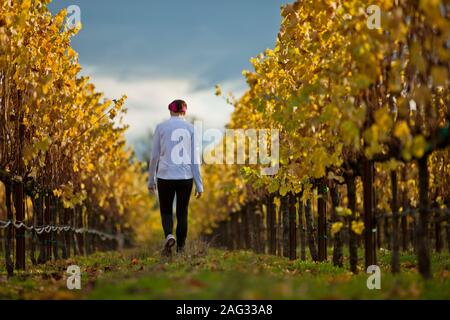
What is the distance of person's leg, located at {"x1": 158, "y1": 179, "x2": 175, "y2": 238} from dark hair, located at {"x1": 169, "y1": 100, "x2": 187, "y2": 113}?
4.01ft

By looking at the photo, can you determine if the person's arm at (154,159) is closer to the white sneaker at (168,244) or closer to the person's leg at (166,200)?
the person's leg at (166,200)

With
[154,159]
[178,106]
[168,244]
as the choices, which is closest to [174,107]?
[178,106]

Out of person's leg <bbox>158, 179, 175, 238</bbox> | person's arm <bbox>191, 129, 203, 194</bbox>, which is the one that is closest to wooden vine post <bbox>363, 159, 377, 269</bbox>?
person's arm <bbox>191, 129, 203, 194</bbox>

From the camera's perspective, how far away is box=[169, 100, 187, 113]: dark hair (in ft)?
37.7

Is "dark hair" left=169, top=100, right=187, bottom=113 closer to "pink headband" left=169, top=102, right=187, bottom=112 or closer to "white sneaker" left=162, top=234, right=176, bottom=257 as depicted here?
"pink headband" left=169, top=102, right=187, bottom=112

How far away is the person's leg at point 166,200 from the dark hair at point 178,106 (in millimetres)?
→ 1222

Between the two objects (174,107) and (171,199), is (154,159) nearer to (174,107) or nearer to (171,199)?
(171,199)

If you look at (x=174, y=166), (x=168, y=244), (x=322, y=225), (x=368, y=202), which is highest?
(x=174, y=166)

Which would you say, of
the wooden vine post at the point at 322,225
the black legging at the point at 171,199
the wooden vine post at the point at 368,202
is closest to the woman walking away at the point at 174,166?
the black legging at the point at 171,199

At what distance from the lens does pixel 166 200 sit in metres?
11.3

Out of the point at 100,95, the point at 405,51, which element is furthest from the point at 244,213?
the point at 405,51

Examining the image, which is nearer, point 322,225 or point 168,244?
A: point 168,244

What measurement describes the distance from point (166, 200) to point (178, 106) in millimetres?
1584

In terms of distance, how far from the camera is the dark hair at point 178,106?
37.7ft
